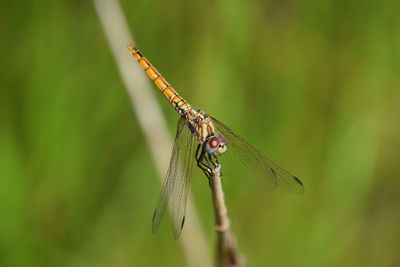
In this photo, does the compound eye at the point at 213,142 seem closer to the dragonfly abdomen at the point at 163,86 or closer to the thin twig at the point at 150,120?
the thin twig at the point at 150,120

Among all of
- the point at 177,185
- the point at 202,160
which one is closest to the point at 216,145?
the point at 202,160

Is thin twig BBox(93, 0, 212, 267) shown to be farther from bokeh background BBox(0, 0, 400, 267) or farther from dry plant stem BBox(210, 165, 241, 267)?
dry plant stem BBox(210, 165, 241, 267)

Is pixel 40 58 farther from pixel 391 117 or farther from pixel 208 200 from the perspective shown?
pixel 391 117

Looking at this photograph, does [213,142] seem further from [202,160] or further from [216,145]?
[202,160]

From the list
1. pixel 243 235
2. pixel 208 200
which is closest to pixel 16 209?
pixel 208 200

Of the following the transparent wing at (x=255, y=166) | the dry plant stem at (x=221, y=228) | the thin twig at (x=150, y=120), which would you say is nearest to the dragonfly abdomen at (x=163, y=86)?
the thin twig at (x=150, y=120)

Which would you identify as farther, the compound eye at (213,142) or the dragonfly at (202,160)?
the compound eye at (213,142)
